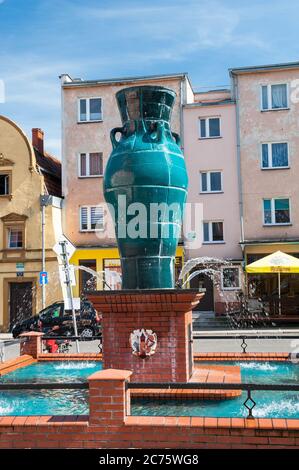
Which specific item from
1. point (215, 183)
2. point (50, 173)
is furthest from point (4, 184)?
point (215, 183)

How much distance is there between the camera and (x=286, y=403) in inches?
Answer: 287

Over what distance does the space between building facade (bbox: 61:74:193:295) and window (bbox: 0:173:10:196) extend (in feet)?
9.34

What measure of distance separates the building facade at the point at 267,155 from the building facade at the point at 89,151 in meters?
3.27

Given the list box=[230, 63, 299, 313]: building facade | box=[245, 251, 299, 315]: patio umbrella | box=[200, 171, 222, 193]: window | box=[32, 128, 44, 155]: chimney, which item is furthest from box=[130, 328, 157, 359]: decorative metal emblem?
box=[32, 128, 44, 155]: chimney

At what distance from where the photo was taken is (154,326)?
790 centimetres

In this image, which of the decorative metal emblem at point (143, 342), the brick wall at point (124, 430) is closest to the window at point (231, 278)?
the decorative metal emblem at point (143, 342)

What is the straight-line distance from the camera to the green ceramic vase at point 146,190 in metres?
8.30

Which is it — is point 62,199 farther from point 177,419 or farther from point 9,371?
point 177,419

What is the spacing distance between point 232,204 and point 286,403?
22212mm

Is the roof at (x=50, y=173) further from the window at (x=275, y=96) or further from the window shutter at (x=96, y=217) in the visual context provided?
the window at (x=275, y=96)

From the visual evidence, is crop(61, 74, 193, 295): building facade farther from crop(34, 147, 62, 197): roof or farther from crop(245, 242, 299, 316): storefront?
crop(245, 242, 299, 316): storefront

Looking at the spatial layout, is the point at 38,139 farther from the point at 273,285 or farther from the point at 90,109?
the point at 273,285
